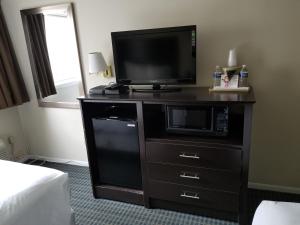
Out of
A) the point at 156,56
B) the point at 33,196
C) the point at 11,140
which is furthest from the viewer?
the point at 11,140

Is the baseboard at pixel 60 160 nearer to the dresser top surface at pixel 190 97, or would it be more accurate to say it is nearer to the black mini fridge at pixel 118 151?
the black mini fridge at pixel 118 151

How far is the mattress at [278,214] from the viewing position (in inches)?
41.8

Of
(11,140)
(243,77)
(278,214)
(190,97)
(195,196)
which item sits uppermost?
(243,77)

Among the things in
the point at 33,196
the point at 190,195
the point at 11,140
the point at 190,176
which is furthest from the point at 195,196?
the point at 11,140

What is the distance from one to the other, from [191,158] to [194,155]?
4 centimetres

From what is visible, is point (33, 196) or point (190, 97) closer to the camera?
point (33, 196)

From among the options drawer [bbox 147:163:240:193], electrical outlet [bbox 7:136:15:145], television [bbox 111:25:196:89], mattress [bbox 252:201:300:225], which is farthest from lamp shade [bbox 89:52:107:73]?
mattress [bbox 252:201:300:225]

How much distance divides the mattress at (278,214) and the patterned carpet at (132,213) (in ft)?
2.88

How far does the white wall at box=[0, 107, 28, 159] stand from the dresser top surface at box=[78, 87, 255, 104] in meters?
1.57

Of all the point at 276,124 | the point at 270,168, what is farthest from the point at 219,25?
the point at 270,168

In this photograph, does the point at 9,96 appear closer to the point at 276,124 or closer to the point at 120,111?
the point at 120,111

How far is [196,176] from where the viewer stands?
1.94m

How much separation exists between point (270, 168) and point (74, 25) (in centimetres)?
243

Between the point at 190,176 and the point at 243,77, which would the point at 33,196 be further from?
the point at 243,77
